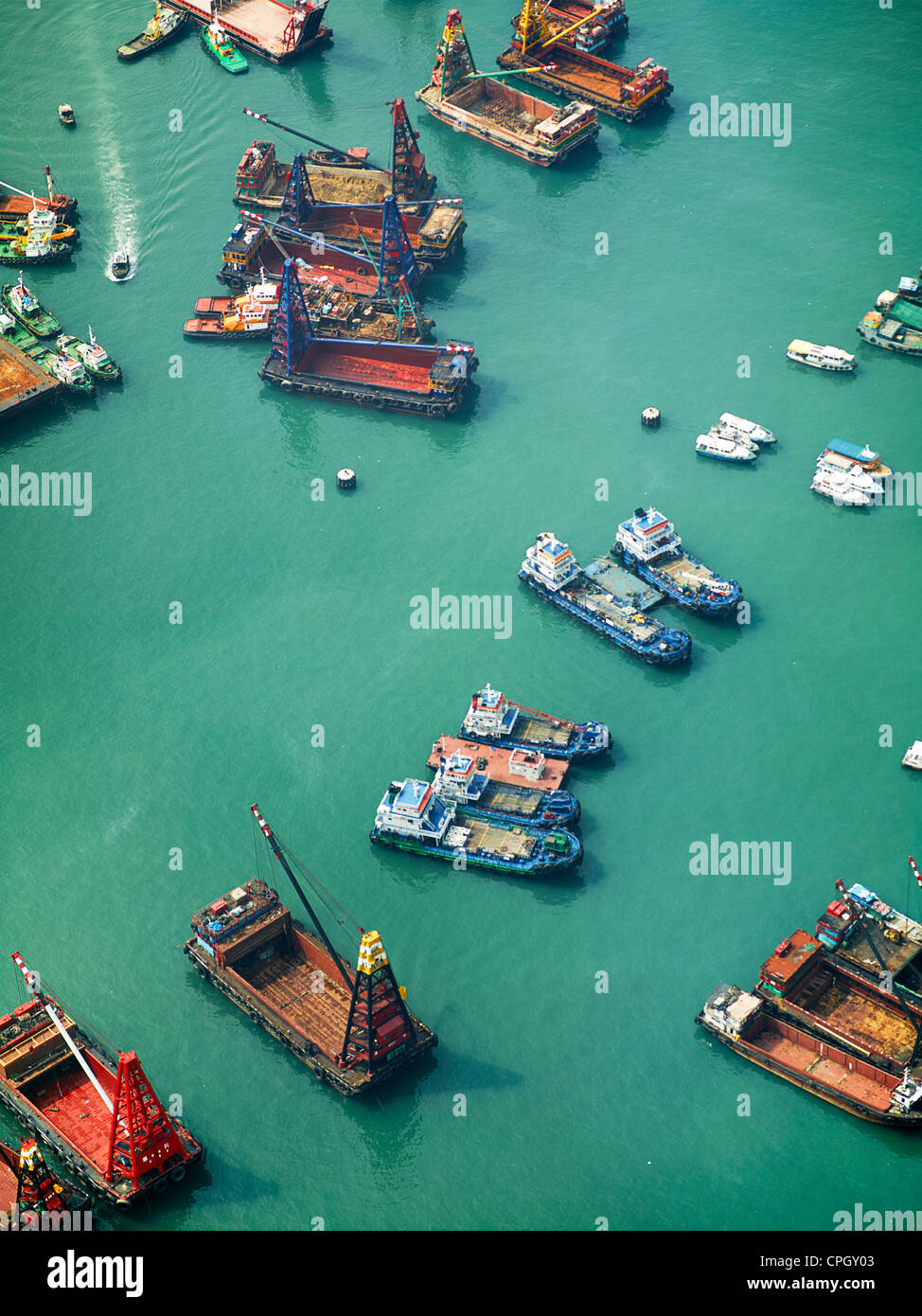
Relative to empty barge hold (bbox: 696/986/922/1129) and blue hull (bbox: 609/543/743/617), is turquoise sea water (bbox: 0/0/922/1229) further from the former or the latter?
blue hull (bbox: 609/543/743/617)

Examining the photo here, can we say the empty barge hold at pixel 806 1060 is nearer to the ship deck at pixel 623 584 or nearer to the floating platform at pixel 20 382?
the ship deck at pixel 623 584

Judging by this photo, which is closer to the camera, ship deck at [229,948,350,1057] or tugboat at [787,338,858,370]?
ship deck at [229,948,350,1057]

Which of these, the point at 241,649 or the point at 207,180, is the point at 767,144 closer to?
the point at 207,180

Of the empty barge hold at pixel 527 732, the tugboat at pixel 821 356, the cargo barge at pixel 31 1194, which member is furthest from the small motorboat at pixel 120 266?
the cargo barge at pixel 31 1194

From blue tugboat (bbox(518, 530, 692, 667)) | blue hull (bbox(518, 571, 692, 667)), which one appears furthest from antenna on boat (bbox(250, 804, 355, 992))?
blue tugboat (bbox(518, 530, 692, 667))

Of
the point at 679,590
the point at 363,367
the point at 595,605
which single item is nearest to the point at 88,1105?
the point at 595,605

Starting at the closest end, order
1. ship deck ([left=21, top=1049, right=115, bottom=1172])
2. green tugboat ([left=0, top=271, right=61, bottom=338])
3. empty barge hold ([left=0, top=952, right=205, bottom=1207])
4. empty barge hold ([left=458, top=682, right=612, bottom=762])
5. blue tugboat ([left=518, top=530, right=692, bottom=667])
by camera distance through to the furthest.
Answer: empty barge hold ([left=0, top=952, right=205, bottom=1207]), ship deck ([left=21, top=1049, right=115, bottom=1172]), empty barge hold ([left=458, top=682, right=612, bottom=762]), blue tugboat ([left=518, top=530, right=692, bottom=667]), green tugboat ([left=0, top=271, right=61, bottom=338])

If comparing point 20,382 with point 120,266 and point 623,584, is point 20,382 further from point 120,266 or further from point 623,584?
point 623,584
